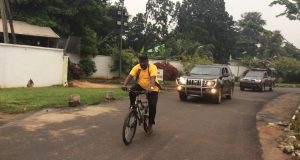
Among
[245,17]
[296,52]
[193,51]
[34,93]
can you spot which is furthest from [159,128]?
[245,17]

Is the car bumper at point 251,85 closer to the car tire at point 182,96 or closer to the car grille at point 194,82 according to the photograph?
the car tire at point 182,96

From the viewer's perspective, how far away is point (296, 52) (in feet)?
97.5

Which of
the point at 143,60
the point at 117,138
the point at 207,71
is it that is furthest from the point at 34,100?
the point at 207,71

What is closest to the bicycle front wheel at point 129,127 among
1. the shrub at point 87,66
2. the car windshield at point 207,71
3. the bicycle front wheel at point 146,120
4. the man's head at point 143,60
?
the bicycle front wheel at point 146,120

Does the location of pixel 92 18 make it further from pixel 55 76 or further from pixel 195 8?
pixel 195 8

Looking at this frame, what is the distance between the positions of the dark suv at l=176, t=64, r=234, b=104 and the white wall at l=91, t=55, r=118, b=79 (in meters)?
16.1

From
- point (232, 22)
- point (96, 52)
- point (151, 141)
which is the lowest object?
point (151, 141)

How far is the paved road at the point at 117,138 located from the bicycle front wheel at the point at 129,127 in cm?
18

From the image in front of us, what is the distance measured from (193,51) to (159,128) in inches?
1360

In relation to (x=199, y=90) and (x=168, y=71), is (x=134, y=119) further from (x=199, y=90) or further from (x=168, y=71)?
(x=168, y=71)

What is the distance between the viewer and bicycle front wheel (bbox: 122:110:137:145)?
27.7ft

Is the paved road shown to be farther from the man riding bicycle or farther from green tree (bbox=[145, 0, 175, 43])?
green tree (bbox=[145, 0, 175, 43])

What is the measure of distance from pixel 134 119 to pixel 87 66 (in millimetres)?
24815

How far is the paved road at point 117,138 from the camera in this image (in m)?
7.80
